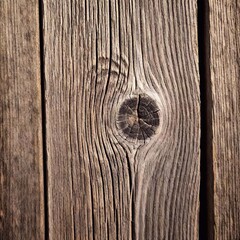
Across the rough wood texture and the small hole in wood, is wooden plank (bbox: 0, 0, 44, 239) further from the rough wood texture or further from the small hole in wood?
the rough wood texture

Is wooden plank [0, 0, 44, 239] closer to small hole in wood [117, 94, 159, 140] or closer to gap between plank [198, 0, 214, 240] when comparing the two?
small hole in wood [117, 94, 159, 140]

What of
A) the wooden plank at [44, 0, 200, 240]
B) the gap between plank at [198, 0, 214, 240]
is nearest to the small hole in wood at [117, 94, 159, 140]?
the wooden plank at [44, 0, 200, 240]

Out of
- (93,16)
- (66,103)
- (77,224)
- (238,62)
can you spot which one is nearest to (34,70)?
(66,103)

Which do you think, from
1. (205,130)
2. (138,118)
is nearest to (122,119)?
(138,118)

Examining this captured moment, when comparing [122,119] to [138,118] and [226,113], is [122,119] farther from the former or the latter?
[226,113]

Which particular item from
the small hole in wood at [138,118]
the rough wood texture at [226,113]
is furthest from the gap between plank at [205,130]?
the small hole in wood at [138,118]

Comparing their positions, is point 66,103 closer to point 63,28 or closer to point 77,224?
point 63,28
